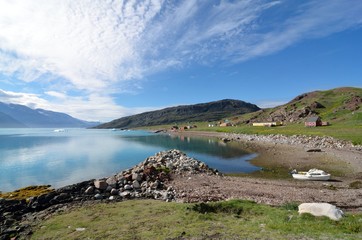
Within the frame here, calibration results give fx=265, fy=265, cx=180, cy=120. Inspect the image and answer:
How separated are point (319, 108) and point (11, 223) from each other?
17921cm

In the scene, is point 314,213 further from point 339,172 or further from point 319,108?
point 319,108

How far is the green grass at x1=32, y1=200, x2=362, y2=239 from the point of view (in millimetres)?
12375

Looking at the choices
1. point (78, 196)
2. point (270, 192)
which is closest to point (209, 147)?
Result: point (270, 192)

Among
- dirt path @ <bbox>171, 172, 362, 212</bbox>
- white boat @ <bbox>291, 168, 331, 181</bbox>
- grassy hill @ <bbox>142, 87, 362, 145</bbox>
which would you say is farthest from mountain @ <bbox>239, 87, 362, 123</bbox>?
dirt path @ <bbox>171, 172, 362, 212</bbox>

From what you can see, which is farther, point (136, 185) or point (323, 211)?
point (136, 185)

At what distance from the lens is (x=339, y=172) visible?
125ft

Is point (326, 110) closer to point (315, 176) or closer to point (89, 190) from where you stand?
point (315, 176)

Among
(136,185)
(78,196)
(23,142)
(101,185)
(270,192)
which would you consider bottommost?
(270,192)

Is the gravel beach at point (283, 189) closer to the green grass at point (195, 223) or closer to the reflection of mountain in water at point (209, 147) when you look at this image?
the green grass at point (195, 223)

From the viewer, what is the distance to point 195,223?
14.5m

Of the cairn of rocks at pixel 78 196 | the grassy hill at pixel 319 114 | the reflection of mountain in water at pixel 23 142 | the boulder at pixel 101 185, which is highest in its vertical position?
the grassy hill at pixel 319 114

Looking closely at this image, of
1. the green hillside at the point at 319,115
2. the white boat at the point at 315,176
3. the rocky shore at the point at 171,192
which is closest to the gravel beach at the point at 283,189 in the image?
the rocky shore at the point at 171,192

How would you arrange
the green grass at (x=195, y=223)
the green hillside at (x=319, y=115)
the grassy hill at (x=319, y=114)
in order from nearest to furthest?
the green grass at (x=195, y=223)
the green hillside at (x=319, y=115)
the grassy hill at (x=319, y=114)

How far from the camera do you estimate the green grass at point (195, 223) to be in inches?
487
